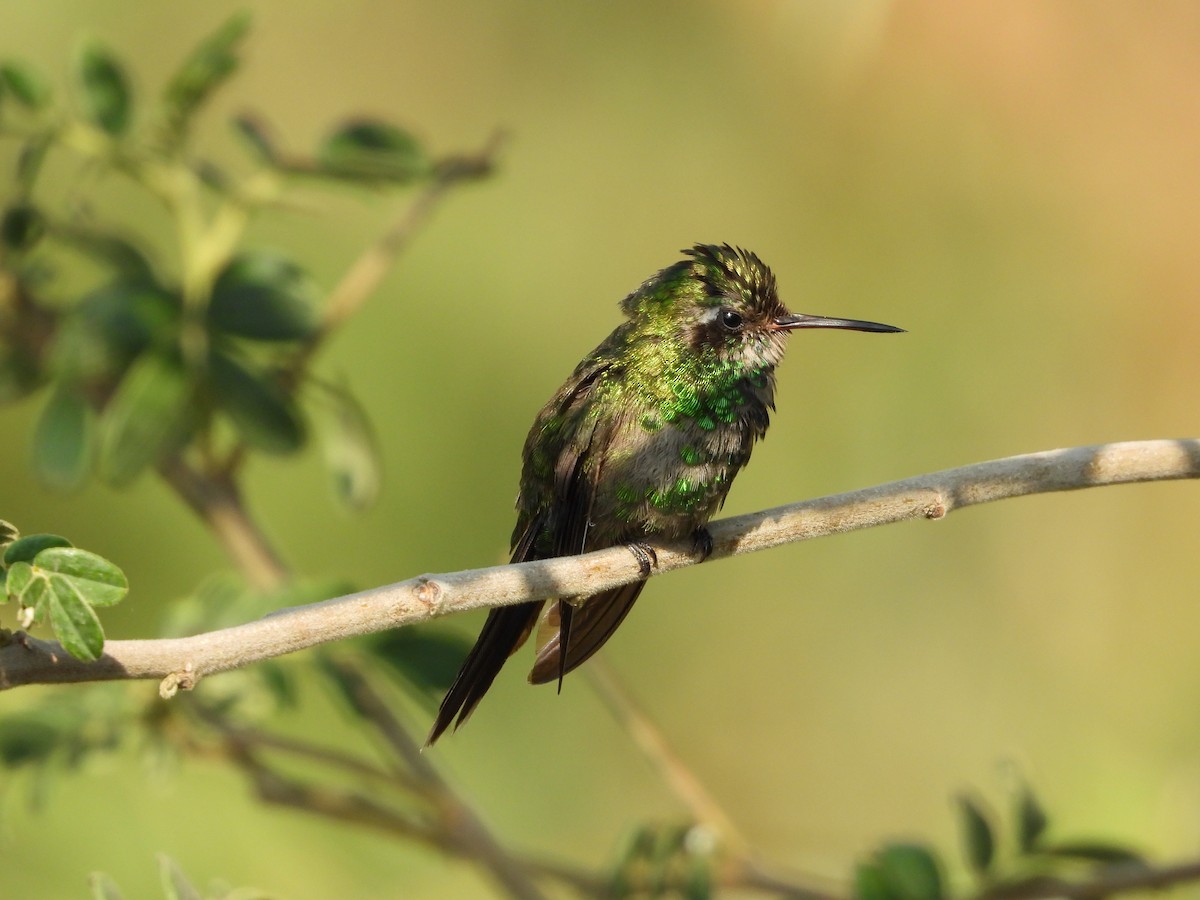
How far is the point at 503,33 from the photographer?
12.8 ft

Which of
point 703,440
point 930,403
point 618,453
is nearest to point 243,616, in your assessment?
point 618,453

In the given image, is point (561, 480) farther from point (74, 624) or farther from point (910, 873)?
point (74, 624)

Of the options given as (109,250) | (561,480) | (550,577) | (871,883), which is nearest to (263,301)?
(109,250)

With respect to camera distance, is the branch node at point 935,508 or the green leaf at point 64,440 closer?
the branch node at point 935,508

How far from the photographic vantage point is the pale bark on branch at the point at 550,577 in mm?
1254

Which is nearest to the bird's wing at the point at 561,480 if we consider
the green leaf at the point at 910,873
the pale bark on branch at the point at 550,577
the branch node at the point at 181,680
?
the pale bark on branch at the point at 550,577

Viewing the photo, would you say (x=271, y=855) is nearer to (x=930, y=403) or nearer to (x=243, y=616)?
(x=243, y=616)

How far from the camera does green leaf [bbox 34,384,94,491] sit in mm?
2270

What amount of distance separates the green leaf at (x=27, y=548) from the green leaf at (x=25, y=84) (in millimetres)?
1314

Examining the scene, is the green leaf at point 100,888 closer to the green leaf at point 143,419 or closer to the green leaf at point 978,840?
the green leaf at point 143,419

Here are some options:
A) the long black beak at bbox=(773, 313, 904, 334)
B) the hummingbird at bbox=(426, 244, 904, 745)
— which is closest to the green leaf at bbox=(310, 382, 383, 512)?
the hummingbird at bbox=(426, 244, 904, 745)

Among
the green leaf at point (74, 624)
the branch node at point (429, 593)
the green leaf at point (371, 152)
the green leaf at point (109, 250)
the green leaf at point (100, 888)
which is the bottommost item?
the green leaf at point (100, 888)

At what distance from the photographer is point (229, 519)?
249cm

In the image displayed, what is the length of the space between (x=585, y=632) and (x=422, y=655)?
0.92 ft
